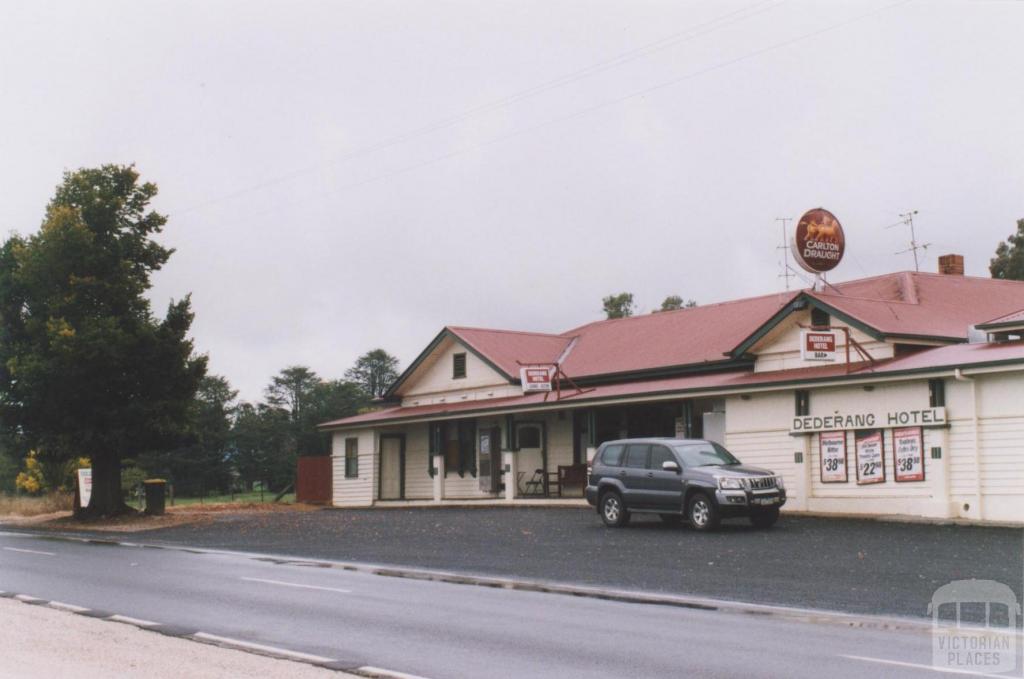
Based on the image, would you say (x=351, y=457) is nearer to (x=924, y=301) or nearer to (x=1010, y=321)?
(x=924, y=301)

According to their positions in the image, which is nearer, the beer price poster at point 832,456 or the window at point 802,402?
the beer price poster at point 832,456

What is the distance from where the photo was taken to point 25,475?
2395 inches

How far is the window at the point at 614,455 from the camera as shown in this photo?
25.0 metres

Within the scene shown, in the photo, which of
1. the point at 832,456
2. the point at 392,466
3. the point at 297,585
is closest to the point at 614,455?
the point at 832,456

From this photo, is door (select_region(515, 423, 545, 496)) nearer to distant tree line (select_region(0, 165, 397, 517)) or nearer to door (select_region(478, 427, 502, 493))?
door (select_region(478, 427, 502, 493))

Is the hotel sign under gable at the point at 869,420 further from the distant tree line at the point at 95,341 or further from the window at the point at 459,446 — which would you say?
the distant tree line at the point at 95,341

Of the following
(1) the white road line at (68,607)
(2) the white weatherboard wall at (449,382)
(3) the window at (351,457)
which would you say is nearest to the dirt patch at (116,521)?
(3) the window at (351,457)

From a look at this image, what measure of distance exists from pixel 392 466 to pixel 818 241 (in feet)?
67.8

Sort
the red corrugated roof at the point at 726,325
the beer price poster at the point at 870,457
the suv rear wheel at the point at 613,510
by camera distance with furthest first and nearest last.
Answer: the red corrugated roof at the point at 726,325 → the beer price poster at the point at 870,457 → the suv rear wheel at the point at 613,510

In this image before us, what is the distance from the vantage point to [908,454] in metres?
25.0

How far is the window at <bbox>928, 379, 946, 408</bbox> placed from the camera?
2420 centimetres

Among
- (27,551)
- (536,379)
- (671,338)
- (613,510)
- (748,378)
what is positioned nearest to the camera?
(27,551)

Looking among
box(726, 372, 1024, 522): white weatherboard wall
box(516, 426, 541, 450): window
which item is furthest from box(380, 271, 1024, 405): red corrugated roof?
box(726, 372, 1024, 522): white weatherboard wall

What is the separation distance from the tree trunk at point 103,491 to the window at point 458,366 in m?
12.7
